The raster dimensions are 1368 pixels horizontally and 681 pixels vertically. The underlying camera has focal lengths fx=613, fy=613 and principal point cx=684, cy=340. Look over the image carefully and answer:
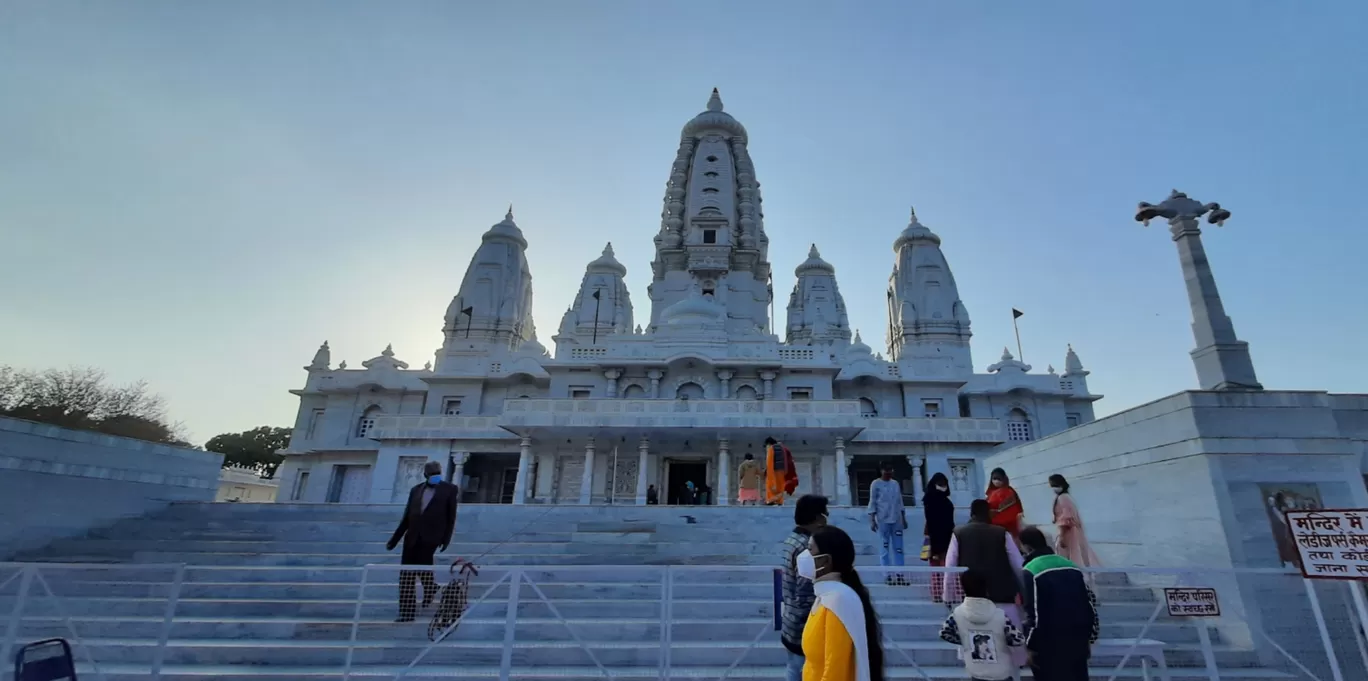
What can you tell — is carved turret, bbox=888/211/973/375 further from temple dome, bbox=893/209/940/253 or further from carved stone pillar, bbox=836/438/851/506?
carved stone pillar, bbox=836/438/851/506

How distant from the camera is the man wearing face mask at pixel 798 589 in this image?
363cm

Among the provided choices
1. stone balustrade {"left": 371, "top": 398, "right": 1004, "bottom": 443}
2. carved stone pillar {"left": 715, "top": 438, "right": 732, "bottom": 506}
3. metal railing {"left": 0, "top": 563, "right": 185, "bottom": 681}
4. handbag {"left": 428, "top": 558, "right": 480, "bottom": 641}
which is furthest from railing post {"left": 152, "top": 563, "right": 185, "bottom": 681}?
carved stone pillar {"left": 715, "top": 438, "right": 732, "bottom": 506}

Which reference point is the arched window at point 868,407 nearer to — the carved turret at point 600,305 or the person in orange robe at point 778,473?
the person in orange robe at point 778,473

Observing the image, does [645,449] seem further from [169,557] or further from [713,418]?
[169,557]

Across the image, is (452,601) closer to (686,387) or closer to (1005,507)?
(1005,507)

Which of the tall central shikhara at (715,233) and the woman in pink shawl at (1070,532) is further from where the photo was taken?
the tall central shikhara at (715,233)

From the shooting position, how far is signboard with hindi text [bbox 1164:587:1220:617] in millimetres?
5141

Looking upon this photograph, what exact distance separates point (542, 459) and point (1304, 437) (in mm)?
20641

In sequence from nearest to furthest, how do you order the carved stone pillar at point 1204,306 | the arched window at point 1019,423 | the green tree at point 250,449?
the carved stone pillar at point 1204,306, the arched window at point 1019,423, the green tree at point 250,449

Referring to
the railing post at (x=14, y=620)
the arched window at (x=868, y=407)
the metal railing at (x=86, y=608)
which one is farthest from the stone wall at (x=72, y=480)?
the arched window at (x=868, y=407)

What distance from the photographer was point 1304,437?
7.42 metres

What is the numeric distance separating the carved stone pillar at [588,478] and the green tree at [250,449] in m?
39.0

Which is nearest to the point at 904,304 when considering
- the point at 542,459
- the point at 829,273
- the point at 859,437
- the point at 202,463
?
the point at 829,273

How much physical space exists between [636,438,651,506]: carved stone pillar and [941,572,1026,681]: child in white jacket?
55.7 feet
